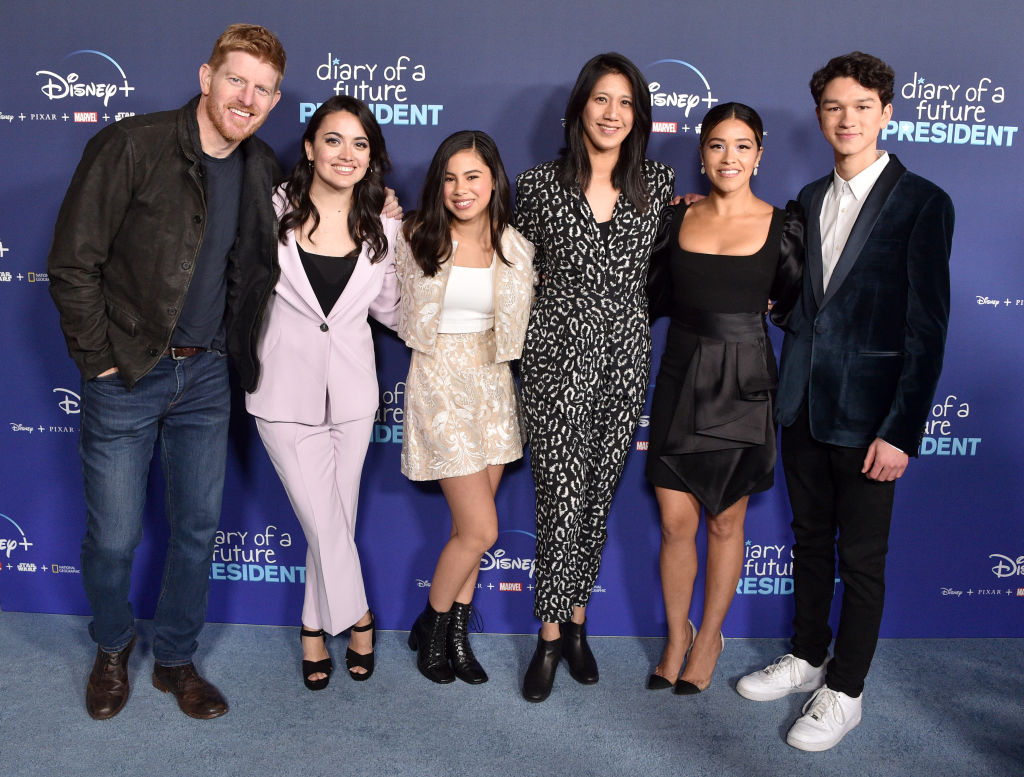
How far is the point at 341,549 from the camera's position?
107 inches

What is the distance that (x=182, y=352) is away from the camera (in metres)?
2.44

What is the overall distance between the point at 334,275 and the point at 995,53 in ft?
8.21

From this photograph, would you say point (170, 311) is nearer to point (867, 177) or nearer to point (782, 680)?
point (867, 177)

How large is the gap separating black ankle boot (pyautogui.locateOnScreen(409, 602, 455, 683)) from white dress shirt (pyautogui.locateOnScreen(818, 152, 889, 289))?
1743mm

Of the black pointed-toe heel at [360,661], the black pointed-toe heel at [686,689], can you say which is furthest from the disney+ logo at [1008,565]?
the black pointed-toe heel at [360,661]

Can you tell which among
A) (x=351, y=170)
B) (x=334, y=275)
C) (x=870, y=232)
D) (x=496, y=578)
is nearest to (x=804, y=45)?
(x=870, y=232)

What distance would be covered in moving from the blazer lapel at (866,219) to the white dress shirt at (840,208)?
18mm

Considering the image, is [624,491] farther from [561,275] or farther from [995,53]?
[995,53]

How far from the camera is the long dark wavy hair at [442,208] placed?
246cm

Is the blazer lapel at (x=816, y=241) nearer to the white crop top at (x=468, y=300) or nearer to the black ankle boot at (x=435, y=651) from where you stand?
the white crop top at (x=468, y=300)

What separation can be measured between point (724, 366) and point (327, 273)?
131 cm

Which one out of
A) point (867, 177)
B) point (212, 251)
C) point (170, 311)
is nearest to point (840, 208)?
point (867, 177)

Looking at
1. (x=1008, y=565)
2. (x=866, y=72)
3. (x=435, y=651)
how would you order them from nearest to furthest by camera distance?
(x=866, y=72), (x=435, y=651), (x=1008, y=565)

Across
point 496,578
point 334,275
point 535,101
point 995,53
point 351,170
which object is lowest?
point 496,578
